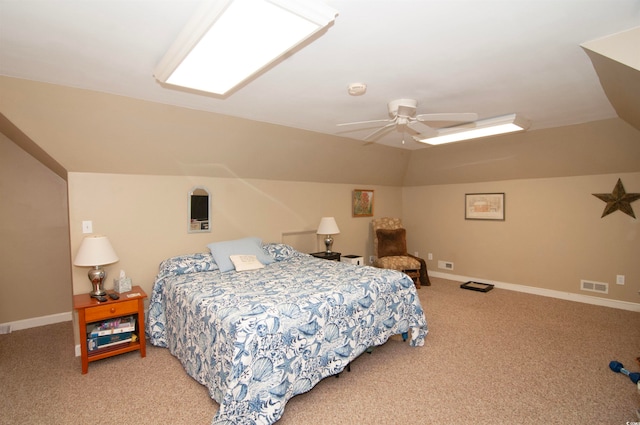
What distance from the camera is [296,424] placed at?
2.12 metres

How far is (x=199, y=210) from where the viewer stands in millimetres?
3883

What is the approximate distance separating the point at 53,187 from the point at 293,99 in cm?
311

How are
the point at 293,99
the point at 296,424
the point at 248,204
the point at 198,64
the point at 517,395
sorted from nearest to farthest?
1. the point at 198,64
2. the point at 296,424
3. the point at 517,395
4. the point at 293,99
5. the point at 248,204

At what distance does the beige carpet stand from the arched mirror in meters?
1.37

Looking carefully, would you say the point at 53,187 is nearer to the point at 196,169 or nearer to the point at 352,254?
the point at 196,169

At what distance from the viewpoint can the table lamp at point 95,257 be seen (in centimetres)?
283

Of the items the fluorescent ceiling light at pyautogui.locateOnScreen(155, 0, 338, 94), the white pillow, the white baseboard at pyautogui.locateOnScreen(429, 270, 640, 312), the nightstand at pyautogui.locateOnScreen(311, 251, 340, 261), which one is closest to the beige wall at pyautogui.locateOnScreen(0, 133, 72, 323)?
the white pillow

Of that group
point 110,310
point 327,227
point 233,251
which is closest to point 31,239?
point 110,310

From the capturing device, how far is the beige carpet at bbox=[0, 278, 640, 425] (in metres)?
2.20

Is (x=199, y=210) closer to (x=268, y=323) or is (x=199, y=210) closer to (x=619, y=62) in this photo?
(x=268, y=323)

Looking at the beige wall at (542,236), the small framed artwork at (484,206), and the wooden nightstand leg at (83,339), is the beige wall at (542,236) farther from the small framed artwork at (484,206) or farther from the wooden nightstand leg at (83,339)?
the wooden nightstand leg at (83,339)

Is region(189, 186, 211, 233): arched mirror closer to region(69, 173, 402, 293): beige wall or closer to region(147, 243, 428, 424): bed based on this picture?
region(69, 173, 402, 293): beige wall

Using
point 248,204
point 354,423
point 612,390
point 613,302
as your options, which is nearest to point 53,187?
point 248,204

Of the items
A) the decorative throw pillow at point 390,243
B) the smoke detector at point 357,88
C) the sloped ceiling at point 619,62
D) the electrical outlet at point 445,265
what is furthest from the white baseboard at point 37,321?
the electrical outlet at point 445,265
